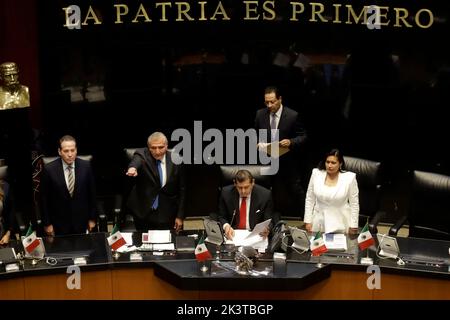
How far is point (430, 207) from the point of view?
6.34 m

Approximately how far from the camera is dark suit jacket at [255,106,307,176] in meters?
7.34

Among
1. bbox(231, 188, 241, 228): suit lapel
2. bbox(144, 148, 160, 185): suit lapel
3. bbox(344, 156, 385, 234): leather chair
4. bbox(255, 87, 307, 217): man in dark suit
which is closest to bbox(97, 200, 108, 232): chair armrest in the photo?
bbox(144, 148, 160, 185): suit lapel

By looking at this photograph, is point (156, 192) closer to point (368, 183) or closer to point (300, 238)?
point (300, 238)

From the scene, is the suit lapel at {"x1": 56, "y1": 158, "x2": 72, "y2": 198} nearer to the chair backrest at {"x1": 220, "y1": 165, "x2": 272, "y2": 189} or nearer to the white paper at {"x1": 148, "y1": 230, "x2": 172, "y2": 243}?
the white paper at {"x1": 148, "y1": 230, "x2": 172, "y2": 243}

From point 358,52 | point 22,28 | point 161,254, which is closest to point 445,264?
point 161,254

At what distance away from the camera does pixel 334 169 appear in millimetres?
6059

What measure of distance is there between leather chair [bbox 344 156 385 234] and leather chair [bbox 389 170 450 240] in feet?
1.01

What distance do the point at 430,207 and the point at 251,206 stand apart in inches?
60.7

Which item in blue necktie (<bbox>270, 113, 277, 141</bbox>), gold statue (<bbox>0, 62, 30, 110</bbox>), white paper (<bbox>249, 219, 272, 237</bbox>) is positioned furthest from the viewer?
blue necktie (<bbox>270, 113, 277, 141</bbox>)

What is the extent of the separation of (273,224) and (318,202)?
18.8 inches

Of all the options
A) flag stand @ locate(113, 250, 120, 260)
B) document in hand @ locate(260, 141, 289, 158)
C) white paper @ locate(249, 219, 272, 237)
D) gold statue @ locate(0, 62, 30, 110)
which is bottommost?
flag stand @ locate(113, 250, 120, 260)

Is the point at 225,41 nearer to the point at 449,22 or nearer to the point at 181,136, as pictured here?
the point at 181,136

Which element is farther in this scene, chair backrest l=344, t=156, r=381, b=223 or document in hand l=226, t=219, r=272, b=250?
chair backrest l=344, t=156, r=381, b=223

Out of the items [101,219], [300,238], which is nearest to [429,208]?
[300,238]
